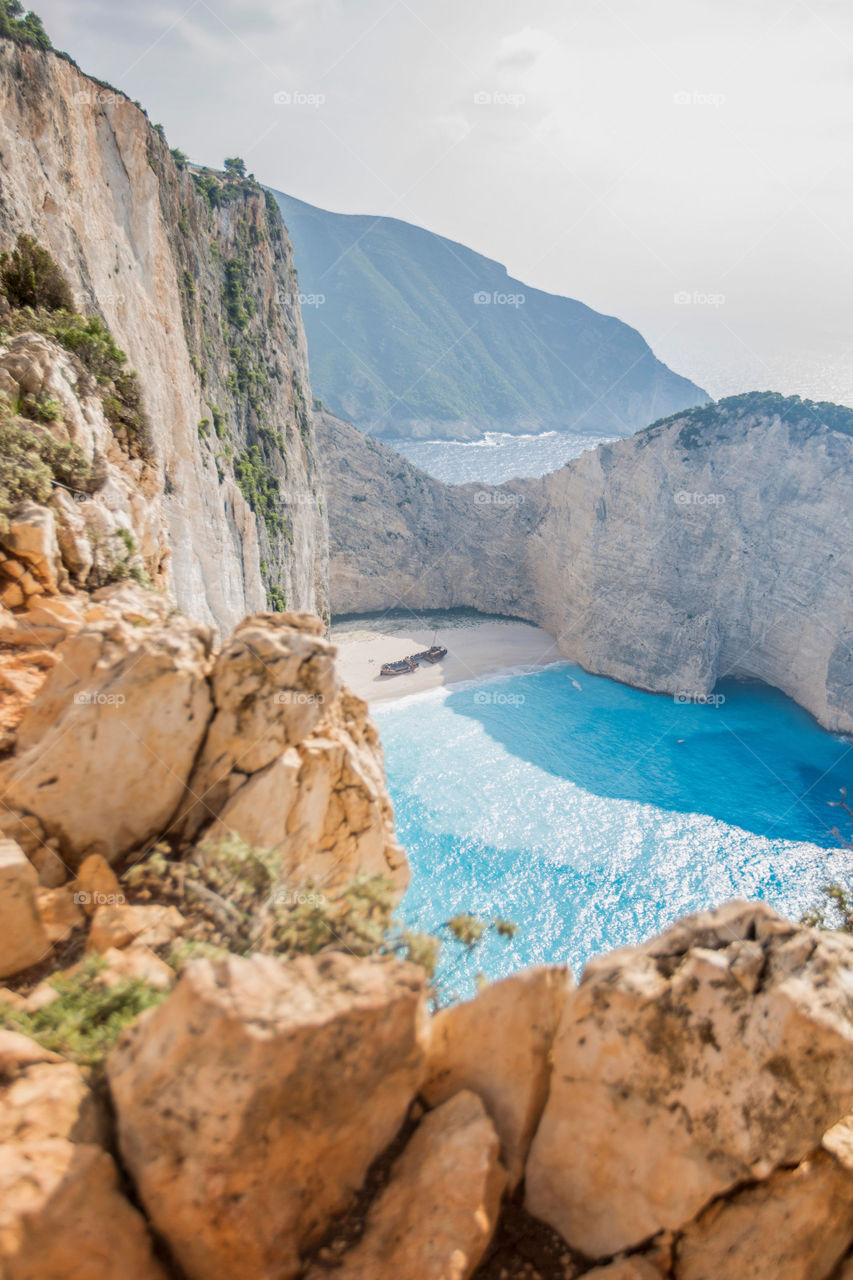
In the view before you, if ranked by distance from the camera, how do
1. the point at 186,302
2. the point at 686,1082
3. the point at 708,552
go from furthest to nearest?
the point at 708,552 → the point at 186,302 → the point at 686,1082

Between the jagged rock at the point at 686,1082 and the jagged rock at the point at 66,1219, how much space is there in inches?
105

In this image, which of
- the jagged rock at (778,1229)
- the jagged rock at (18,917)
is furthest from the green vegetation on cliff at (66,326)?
the jagged rock at (778,1229)

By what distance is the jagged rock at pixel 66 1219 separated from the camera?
313 centimetres

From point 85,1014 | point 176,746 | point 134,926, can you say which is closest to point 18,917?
point 134,926

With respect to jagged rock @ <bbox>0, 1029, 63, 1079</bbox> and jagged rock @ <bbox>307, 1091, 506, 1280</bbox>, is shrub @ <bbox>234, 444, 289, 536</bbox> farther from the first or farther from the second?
jagged rock @ <bbox>307, 1091, 506, 1280</bbox>

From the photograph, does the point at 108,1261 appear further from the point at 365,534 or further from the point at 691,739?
the point at 365,534

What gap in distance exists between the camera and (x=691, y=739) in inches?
1431

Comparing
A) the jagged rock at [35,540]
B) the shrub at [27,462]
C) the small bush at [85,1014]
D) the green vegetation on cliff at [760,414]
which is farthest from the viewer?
the green vegetation on cliff at [760,414]

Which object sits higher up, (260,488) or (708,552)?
(260,488)

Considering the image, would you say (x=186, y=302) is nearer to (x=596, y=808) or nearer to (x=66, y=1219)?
(x=66, y=1219)

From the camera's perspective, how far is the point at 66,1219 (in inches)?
128

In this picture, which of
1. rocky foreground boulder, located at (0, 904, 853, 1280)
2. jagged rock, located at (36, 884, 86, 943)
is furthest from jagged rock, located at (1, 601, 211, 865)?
rocky foreground boulder, located at (0, 904, 853, 1280)

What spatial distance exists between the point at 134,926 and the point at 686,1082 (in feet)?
15.6

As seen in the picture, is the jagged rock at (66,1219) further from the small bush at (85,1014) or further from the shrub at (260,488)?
the shrub at (260,488)
